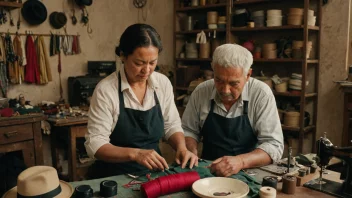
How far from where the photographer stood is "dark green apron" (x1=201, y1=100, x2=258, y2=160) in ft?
7.77

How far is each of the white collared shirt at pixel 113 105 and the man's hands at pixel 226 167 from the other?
1.73 ft

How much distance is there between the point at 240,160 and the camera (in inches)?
79.0

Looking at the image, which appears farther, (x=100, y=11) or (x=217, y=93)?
(x=100, y=11)

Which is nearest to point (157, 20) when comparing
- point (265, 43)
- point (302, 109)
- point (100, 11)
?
point (100, 11)

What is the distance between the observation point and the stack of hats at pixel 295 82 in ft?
15.1

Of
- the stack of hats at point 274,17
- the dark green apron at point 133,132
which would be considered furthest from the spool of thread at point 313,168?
the stack of hats at point 274,17

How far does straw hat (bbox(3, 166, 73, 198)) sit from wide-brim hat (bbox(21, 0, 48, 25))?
330 centimetres

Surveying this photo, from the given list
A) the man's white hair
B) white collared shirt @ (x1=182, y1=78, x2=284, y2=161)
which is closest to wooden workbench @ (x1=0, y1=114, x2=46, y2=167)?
white collared shirt @ (x1=182, y1=78, x2=284, y2=161)

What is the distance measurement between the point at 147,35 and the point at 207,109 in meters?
0.77

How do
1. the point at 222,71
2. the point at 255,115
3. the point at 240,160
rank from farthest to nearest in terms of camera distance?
1. the point at 255,115
2. the point at 222,71
3. the point at 240,160

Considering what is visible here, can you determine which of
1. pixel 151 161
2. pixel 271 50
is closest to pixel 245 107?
pixel 151 161

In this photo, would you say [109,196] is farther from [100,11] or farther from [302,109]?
[100,11]

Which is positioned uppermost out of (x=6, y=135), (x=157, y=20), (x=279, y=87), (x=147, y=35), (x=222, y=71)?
(x=157, y=20)

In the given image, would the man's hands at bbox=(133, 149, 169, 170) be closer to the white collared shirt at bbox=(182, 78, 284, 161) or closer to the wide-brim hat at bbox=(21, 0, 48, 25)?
the white collared shirt at bbox=(182, 78, 284, 161)
